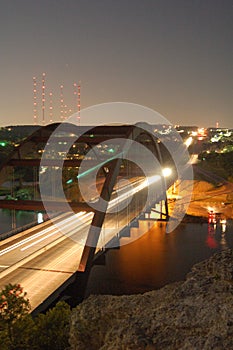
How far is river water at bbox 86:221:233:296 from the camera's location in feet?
76.8

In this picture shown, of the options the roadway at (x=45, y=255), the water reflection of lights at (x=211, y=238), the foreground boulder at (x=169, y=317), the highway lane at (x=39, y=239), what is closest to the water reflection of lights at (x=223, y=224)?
the water reflection of lights at (x=211, y=238)

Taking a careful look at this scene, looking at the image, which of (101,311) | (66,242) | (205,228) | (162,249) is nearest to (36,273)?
(66,242)

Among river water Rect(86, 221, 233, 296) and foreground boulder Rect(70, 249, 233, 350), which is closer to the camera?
foreground boulder Rect(70, 249, 233, 350)

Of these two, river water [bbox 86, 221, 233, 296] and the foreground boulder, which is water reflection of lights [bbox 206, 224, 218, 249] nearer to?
river water [bbox 86, 221, 233, 296]

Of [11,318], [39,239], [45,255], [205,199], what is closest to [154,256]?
[39,239]

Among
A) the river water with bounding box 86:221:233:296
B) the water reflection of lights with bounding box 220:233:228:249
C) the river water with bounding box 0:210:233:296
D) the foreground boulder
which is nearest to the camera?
the foreground boulder

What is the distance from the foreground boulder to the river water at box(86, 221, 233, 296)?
49.0 feet

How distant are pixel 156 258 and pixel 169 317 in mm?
24092

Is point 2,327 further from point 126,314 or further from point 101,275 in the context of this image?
point 101,275

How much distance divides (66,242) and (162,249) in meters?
12.0

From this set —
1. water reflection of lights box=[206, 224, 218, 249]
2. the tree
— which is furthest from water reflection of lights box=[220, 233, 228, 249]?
the tree

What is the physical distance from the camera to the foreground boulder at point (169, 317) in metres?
5.53

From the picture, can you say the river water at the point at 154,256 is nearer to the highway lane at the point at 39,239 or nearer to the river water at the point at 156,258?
the river water at the point at 156,258

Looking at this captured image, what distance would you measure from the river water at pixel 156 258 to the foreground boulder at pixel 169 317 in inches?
588
